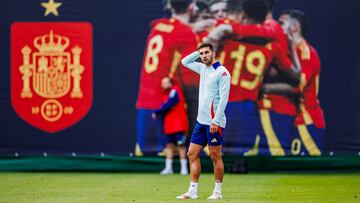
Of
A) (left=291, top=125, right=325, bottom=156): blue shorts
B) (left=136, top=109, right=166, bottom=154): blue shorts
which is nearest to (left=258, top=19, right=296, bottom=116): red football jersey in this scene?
(left=291, top=125, right=325, bottom=156): blue shorts

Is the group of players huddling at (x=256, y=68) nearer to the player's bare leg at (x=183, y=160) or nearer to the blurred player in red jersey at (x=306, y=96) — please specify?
the blurred player in red jersey at (x=306, y=96)

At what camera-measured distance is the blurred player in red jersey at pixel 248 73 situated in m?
15.1

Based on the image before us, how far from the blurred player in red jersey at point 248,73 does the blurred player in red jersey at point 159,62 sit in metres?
0.79

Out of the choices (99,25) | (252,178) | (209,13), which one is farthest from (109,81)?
(252,178)

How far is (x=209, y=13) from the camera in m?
15.1

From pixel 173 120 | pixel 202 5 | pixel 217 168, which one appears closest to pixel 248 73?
pixel 202 5

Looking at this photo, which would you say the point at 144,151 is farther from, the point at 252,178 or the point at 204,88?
the point at 204,88

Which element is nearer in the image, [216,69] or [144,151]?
[216,69]

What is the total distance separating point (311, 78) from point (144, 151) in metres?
3.27

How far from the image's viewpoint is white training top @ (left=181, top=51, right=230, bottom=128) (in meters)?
10.1

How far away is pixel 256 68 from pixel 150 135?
2.26 m

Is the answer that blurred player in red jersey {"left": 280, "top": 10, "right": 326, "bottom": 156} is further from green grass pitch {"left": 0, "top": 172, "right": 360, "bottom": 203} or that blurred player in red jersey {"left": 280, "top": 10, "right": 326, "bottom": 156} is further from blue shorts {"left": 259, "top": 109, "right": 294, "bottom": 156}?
green grass pitch {"left": 0, "top": 172, "right": 360, "bottom": 203}

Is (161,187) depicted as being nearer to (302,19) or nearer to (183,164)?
(183,164)

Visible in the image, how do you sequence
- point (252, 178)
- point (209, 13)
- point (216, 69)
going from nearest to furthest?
1. point (216, 69)
2. point (252, 178)
3. point (209, 13)
